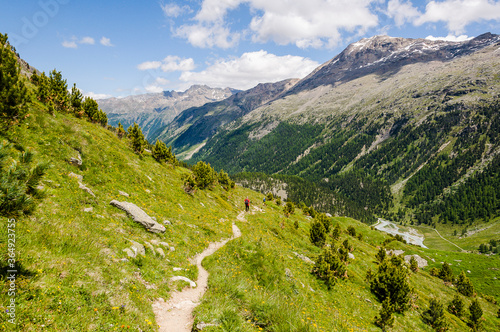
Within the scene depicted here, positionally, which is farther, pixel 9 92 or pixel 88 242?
pixel 9 92

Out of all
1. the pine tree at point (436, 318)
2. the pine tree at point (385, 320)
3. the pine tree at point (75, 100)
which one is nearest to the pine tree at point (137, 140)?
the pine tree at point (75, 100)

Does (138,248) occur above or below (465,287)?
above

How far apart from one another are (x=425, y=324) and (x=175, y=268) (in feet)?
86.9

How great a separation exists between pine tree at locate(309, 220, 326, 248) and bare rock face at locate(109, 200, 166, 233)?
76.0 feet

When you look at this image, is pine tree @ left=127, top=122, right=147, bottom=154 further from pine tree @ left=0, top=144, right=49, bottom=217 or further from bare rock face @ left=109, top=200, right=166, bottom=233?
pine tree @ left=0, top=144, right=49, bottom=217

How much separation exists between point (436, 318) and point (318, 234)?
579 inches

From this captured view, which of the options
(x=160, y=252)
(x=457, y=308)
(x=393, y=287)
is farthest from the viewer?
(x=457, y=308)

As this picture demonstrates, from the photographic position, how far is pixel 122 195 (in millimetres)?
19156

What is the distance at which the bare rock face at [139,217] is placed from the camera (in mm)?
16516

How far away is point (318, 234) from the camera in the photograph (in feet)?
105

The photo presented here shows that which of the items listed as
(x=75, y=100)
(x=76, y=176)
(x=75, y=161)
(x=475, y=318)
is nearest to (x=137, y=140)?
(x=75, y=100)

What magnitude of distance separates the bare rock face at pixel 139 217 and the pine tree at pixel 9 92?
28.5ft

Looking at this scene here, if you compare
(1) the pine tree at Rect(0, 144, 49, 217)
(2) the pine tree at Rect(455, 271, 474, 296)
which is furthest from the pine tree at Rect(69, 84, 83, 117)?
(2) the pine tree at Rect(455, 271, 474, 296)

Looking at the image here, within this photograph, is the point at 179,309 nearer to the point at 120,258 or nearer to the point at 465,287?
the point at 120,258
